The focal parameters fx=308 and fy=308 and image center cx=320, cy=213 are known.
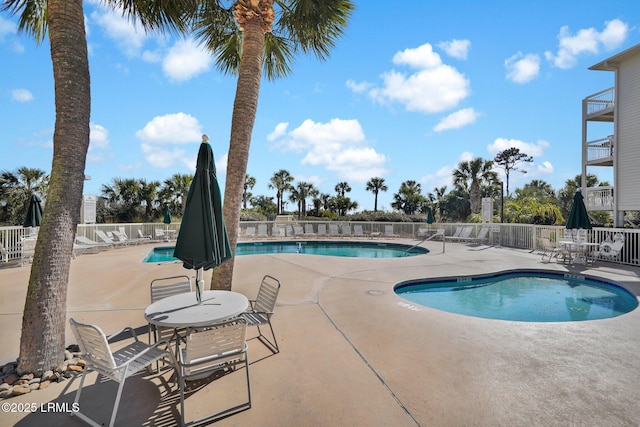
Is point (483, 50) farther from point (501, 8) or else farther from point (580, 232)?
point (580, 232)

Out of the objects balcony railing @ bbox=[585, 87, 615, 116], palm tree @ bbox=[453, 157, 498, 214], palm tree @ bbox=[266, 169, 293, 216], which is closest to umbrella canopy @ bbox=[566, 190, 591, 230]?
balcony railing @ bbox=[585, 87, 615, 116]

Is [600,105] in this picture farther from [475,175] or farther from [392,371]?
[392,371]

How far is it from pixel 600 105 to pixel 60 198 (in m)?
19.6

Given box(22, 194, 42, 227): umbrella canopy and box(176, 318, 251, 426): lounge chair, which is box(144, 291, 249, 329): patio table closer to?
box(176, 318, 251, 426): lounge chair

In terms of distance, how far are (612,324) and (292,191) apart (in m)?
36.9

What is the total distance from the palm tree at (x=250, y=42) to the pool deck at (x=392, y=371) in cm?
187

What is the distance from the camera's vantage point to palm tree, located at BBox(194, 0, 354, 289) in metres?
4.93

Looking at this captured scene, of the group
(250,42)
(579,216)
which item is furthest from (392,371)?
(579,216)

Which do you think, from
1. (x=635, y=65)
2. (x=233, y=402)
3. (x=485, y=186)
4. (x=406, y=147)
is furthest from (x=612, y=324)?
(x=485, y=186)

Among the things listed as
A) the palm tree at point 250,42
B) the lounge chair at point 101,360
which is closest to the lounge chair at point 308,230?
the palm tree at point 250,42

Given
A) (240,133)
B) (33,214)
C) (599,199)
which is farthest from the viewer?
(599,199)

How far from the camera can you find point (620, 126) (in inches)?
497

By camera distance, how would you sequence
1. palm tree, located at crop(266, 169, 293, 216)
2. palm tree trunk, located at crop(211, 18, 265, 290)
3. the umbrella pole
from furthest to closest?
palm tree, located at crop(266, 169, 293, 216) → palm tree trunk, located at crop(211, 18, 265, 290) → the umbrella pole

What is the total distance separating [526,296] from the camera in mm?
6906
